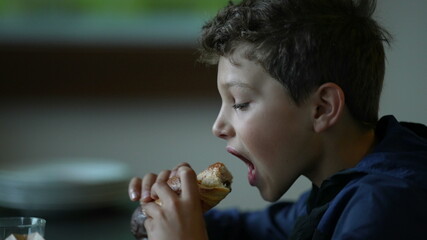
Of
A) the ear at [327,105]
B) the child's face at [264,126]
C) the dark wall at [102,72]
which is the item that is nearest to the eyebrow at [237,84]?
the child's face at [264,126]

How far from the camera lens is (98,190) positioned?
53.6 inches

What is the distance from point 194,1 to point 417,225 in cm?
138

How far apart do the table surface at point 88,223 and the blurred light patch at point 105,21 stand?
82 cm

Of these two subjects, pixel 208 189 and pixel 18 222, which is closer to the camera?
pixel 18 222

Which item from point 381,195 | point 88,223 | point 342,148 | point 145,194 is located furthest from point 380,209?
point 88,223

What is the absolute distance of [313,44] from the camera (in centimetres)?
95

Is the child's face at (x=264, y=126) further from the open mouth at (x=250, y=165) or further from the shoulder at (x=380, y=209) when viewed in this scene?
the shoulder at (x=380, y=209)

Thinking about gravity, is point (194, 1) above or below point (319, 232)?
above

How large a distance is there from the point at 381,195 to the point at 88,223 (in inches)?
23.8

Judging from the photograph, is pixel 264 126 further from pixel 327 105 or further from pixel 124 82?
pixel 124 82

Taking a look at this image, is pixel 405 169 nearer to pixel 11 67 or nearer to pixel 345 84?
pixel 345 84

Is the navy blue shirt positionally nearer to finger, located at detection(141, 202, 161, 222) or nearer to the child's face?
the child's face

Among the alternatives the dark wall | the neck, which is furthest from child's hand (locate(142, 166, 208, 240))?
the dark wall

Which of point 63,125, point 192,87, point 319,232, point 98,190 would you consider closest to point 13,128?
point 63,125
